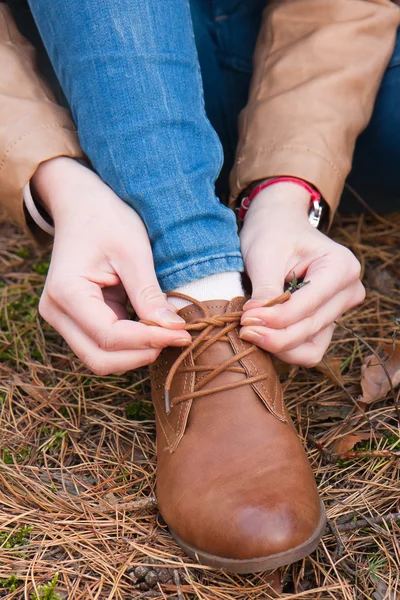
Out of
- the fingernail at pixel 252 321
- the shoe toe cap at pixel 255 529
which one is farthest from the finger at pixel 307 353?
the shoe toe cap at pixel 255 529

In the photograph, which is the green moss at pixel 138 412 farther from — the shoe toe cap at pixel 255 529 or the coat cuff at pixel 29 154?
the coat cuff at pixel 29 154

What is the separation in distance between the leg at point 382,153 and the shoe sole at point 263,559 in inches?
45.2

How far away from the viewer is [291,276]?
4.59ft

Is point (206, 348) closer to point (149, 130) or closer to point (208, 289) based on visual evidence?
point (208, 289)

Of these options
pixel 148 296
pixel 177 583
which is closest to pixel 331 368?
pixel 148 296

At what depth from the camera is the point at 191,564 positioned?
1.16 m

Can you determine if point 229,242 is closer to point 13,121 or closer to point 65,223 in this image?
point 65,223

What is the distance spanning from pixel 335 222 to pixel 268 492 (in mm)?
1372

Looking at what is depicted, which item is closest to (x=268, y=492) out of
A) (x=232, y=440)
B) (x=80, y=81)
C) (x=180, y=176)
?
(x=232, y=440)

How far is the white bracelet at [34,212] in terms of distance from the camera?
145 cm

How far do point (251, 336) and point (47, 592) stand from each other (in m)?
0.62

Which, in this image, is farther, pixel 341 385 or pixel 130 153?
pixel 341 385

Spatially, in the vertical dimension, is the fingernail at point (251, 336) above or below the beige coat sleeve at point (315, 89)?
below

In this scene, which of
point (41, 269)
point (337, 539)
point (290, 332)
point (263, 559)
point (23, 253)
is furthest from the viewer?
point (23, 253)
